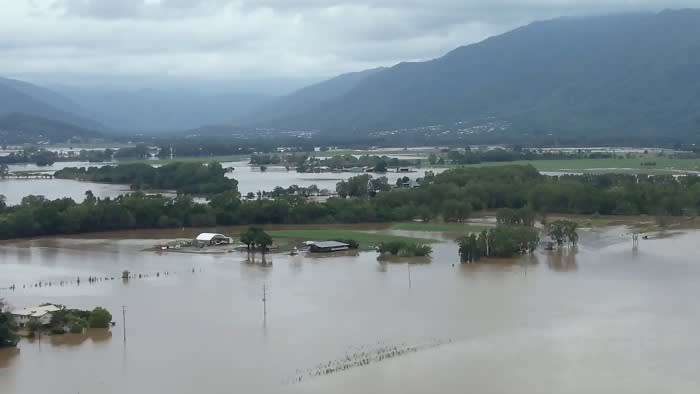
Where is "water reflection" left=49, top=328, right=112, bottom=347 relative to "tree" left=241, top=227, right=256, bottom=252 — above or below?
below

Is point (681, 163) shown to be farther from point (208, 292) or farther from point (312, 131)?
point (312, 131)

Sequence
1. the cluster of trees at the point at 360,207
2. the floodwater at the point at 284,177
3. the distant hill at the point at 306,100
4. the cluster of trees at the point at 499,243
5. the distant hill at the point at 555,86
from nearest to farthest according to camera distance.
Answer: the cluster of trees at the point at 499,243
the cluster of trees at the point at 360,207
the floodwater at the point at 284,177
the distant hill at the point at 555,86
the distant hill at the point at 306,100

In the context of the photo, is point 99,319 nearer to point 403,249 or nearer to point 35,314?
point 35,314

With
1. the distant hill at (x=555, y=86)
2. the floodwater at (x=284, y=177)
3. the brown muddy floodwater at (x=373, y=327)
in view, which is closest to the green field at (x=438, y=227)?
the brown muddy floodwater at (x=373, y=327)

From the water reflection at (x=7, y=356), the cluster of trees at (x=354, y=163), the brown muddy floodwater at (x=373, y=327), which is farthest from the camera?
the cluster of trees at (x=354, y=163)

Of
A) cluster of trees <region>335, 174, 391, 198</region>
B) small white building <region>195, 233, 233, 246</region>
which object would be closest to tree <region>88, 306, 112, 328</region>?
small white building <region>195, 233, 233, 246</region>

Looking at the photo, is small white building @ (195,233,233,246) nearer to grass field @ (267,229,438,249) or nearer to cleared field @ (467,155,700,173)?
grass field @ (267,229,438,249)

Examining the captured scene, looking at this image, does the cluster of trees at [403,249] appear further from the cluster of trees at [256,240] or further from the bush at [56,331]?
the bush at [56,331]
